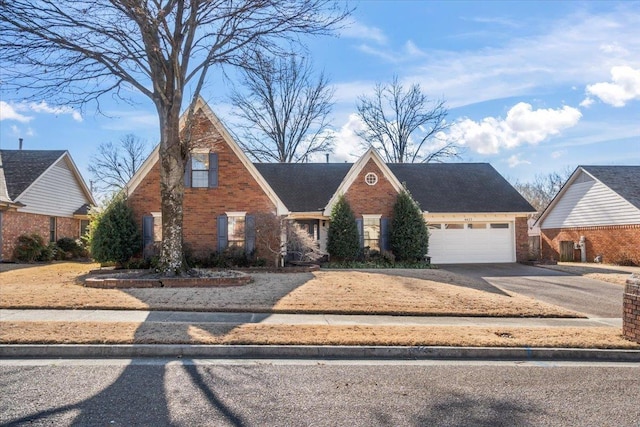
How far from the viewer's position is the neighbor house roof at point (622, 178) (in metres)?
23.0

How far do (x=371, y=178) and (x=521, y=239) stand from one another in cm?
897

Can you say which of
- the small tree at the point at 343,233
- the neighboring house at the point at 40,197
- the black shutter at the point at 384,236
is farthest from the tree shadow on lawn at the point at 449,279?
the neighboring house at the point at 40,197

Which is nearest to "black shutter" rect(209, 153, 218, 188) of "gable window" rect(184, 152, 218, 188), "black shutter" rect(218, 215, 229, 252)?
"gable window" rect(184, 152, 218, 188)

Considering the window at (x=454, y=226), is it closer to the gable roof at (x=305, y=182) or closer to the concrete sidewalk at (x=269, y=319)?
the gable roof at (x=305, y=182)

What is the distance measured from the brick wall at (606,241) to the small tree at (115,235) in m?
22.6

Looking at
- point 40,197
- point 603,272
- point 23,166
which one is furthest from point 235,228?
point 603,272

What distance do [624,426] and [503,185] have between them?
73.8 feet

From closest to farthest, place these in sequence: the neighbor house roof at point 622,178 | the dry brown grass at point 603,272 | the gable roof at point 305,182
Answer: the dry brown grass at point 603,272, the gable roof at point 305,182, the neighbor house roof at point 622,178

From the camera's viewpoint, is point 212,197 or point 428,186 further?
point 428,186

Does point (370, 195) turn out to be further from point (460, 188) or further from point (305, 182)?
point (460, 188)

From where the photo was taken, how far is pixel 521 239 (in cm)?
2398

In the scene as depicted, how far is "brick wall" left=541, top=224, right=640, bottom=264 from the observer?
22.4 m

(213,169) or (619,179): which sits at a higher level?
(619,179)

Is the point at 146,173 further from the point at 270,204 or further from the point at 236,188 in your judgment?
the point at 270,204
